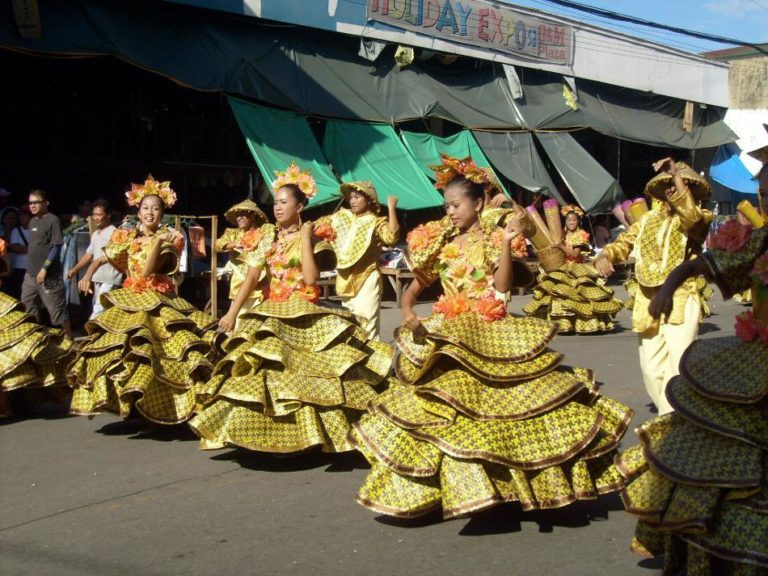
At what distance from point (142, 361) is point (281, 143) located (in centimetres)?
907

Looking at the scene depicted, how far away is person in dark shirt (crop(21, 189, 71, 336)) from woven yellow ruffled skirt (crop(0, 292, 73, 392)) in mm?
2836

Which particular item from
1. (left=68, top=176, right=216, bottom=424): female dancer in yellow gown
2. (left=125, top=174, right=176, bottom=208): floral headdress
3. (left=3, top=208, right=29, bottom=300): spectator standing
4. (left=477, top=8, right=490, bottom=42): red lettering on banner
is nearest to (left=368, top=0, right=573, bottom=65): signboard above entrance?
(left=477, top=8, right=490, bottom=42): red lettering on banner

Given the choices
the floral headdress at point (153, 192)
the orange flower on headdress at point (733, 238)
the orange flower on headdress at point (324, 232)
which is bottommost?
the orange flower on headdress at point (324, 232)

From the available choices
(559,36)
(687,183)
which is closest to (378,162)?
(559,36)

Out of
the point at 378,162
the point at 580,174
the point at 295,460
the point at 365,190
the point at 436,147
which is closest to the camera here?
the point at 295,460

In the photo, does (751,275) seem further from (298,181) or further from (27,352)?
(27,352)

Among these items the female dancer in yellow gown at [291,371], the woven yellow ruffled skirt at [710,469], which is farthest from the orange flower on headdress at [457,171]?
the woven yellow ruffled skirt at [710,469]

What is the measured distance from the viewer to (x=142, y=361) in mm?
7660

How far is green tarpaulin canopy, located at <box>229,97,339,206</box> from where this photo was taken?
15.8m

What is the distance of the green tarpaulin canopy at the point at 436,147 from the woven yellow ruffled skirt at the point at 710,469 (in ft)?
45.9

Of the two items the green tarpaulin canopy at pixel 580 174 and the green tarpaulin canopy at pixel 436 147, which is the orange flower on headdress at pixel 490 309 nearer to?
the green tarpaulin canopy at pixel 436 147

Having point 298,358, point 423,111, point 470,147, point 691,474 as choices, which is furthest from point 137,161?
point 691,474

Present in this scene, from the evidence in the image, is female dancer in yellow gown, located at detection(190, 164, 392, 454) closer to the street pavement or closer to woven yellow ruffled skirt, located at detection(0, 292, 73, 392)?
the street pavement

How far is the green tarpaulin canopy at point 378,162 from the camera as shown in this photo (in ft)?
56.5
